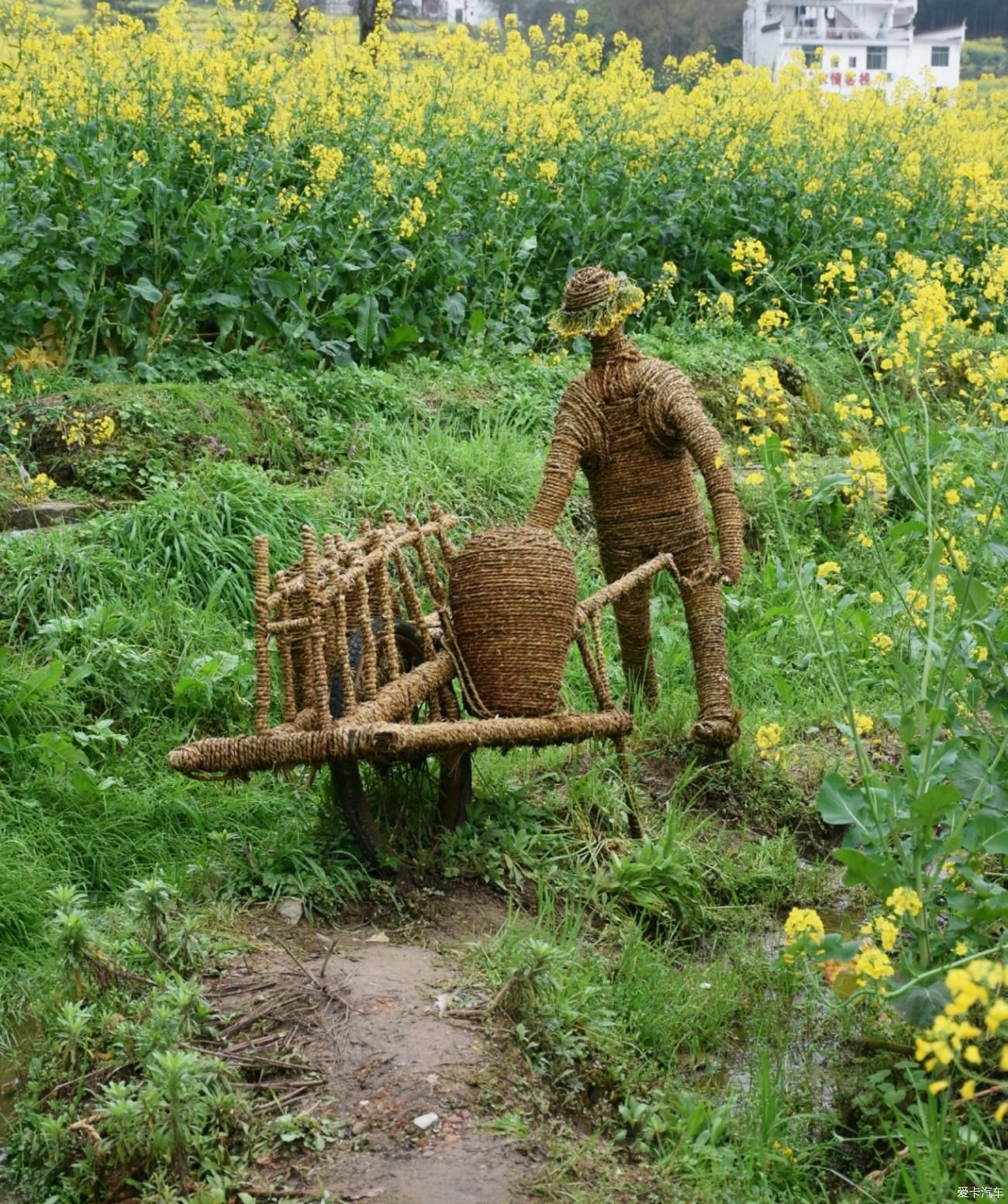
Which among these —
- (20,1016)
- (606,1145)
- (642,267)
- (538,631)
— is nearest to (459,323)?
(642,267)

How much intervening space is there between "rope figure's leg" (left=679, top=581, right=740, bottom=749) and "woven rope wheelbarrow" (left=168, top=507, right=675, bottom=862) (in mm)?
533

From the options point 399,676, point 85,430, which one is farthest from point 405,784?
point 85,430

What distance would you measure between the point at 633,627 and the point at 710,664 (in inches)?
12.1

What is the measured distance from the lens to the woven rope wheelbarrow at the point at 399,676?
3389mm

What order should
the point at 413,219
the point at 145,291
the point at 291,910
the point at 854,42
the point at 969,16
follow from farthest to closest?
the point at 969,16 < the point at 854,42 < the point at 413,219 < the point at 145,291 < the point at 291,910

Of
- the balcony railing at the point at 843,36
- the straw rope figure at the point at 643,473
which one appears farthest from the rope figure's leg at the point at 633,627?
the balcony railing at the point at 843,36

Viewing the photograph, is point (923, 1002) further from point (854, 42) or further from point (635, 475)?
point (854, 42)

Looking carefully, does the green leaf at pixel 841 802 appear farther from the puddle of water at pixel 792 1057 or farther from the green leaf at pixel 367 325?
the green leaf at pixel 367 325

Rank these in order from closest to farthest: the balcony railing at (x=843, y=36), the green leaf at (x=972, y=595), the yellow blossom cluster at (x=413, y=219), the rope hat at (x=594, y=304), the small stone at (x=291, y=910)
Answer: the green leaf at (x=972, y=595)
the small stone at (x=291, y=910)
the rope hat at (x=594, y=304)
the yellow blossom cluster at (x=413, y=219)
the balcony railing at (x=843, y=36)

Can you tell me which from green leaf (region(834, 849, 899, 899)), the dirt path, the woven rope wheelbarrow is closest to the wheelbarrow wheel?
the woven rope wheelbarrow

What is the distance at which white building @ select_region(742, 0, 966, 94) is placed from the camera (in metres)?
11.2

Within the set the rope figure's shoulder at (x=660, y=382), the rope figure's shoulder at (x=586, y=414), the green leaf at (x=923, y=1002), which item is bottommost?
the green leaf at (x=923, y=1002)

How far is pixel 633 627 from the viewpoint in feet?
15.9

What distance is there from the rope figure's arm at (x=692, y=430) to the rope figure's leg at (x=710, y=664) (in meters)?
0.20
